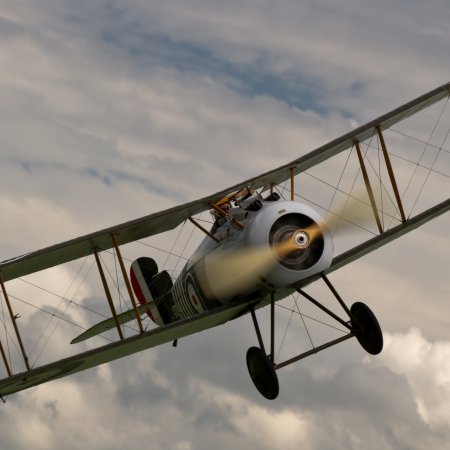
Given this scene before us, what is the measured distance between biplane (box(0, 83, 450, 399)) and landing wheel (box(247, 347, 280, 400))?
0.06 feet

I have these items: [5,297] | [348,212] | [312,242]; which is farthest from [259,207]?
[5,297]

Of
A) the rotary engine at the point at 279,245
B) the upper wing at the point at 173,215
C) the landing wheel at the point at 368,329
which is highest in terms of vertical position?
the upper wing at the point at 173,215

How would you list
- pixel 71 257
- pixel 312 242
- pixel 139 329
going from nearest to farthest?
pixel 312 242
pixel 139 329
pixel 71 257

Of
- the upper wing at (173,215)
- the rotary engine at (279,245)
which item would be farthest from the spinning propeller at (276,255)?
the upper wing at (173,215)

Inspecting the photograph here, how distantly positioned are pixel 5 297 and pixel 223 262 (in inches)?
156

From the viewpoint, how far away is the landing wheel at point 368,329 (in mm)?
16641

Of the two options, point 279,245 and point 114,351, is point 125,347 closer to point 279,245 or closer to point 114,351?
point 114,351

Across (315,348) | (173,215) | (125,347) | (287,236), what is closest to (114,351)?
(125,347)

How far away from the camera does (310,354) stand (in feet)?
51.3

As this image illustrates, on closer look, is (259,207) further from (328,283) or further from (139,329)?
(139,329)

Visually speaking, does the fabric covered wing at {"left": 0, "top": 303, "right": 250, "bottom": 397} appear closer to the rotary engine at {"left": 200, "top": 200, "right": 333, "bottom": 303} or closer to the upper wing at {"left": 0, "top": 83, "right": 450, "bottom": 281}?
the rotary engine at {"left": 200, "top": 200, "right": 333, "bottom": 303}

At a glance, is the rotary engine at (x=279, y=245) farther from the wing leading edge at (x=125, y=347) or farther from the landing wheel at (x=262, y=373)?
the landing wheel at (x=262, y=373)

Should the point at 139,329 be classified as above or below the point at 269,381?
above

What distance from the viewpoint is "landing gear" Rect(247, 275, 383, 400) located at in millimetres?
15477
